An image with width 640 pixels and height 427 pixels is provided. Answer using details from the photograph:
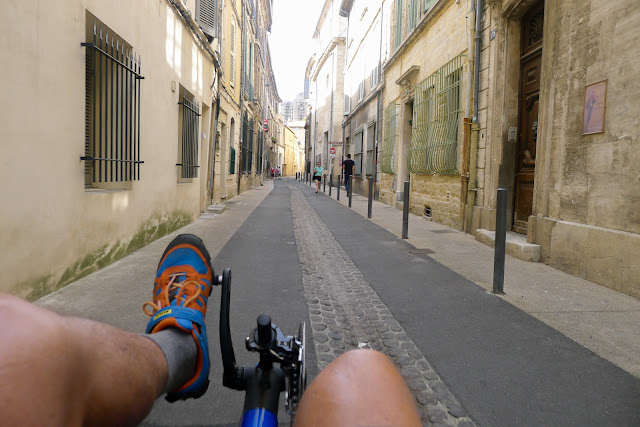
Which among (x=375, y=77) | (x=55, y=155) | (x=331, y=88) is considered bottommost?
(x=55, y=155)

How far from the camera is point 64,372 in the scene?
833 millimetres

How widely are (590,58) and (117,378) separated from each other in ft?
16.2

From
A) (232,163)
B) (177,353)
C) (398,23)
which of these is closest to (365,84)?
(398,23)

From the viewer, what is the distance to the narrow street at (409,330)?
74.8 inches

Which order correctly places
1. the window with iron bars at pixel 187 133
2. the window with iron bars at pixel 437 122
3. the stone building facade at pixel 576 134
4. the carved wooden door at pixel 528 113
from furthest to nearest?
the window with iron bars at pixel 437 122
the window with iron bars at pixel 187 133
the carved wooden door at pixel 528 113
the stone building facade at pixel 576 134

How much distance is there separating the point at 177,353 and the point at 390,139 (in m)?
12.8

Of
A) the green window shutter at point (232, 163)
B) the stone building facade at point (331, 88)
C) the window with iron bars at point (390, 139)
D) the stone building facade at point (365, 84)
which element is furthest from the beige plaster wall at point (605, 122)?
the stone building facade at point (331, 88)

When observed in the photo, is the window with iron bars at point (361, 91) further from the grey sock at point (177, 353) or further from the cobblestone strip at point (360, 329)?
the grey sock at point (177, 353)

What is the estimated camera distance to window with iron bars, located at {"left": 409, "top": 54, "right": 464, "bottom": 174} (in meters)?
8.29

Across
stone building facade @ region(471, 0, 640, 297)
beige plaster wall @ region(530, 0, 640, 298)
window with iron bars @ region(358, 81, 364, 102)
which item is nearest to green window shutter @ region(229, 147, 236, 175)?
window with iron bars @ region(358, 81, 364, 102)

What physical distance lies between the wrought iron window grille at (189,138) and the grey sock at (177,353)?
6060 millimetres

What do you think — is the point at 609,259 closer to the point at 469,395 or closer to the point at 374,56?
the point at 469,395

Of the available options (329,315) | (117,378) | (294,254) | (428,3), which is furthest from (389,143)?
(117,378)

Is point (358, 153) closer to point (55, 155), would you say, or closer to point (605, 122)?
point (605, 122)
